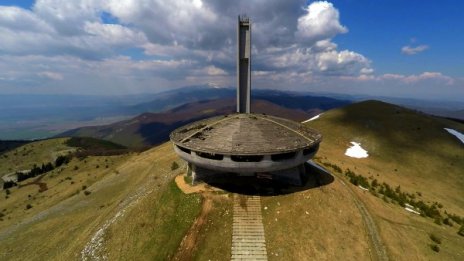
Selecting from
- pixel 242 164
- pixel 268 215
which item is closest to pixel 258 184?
pixel 242 164

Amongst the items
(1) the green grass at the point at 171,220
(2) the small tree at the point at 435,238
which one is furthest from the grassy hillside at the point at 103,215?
(2) the small tree at the point at 435,238

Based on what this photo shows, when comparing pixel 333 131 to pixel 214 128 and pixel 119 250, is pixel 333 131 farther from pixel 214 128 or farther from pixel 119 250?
pixel 119 250

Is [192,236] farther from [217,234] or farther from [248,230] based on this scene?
[248,230]

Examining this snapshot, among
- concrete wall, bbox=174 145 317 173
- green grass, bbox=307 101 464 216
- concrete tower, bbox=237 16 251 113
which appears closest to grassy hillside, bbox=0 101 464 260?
green grass, bbox=307 101 464 216

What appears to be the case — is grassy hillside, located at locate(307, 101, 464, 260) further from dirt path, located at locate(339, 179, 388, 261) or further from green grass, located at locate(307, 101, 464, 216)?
dirt path, located at locate(339, 179, 388, 261)

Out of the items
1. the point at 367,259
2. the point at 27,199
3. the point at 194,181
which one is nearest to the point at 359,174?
the point at 367,259

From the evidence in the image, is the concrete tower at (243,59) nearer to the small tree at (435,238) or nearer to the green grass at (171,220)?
the green grass at (171,220)
